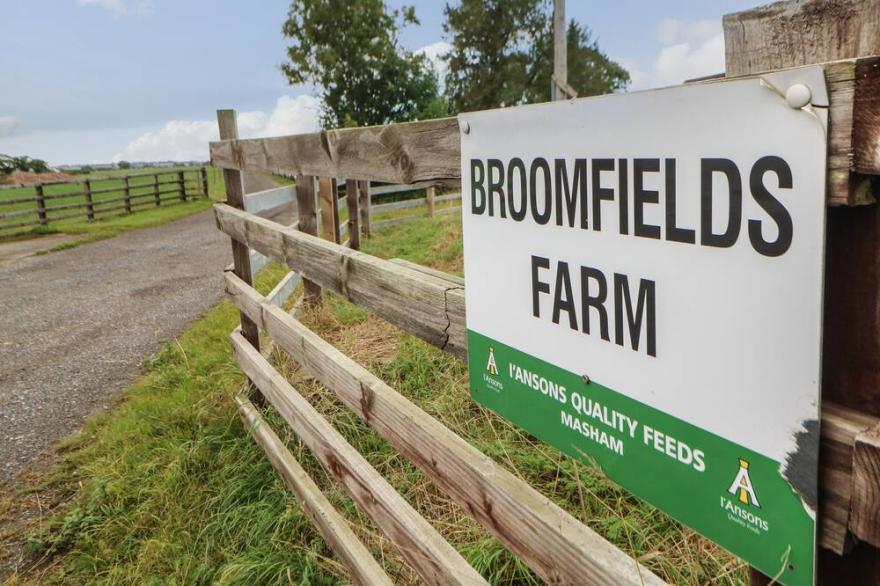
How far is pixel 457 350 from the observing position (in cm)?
165

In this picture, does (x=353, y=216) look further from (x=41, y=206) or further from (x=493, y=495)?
(x=41, y=206)

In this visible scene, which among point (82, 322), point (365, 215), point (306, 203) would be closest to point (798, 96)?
point (306, 203)

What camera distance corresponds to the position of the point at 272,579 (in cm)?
246

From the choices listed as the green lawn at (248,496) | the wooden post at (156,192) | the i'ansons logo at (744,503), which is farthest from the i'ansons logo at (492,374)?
the wooden post at (156,192)

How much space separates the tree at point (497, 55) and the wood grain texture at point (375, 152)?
1203 inches

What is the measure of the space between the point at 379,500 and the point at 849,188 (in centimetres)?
174

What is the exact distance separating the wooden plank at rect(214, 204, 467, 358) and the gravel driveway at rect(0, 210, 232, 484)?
99.5 inches

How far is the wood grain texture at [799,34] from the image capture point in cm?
74

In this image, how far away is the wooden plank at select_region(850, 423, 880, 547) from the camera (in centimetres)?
75

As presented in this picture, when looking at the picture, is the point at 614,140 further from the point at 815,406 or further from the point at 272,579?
the point at 272,579

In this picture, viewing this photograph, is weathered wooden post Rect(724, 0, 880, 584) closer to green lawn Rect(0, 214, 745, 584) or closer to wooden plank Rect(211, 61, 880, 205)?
wooden plank Rect(211, 61, 880, 205)

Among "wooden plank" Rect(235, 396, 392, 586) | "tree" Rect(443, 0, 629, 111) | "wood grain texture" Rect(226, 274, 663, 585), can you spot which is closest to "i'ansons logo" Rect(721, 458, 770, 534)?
"wood grain texture" Rect(226, 274, 663, 585)

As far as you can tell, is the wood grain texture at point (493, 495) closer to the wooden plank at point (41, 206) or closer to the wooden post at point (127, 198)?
the wooden plank at point (41, 206)

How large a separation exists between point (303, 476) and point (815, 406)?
2.42 meters
